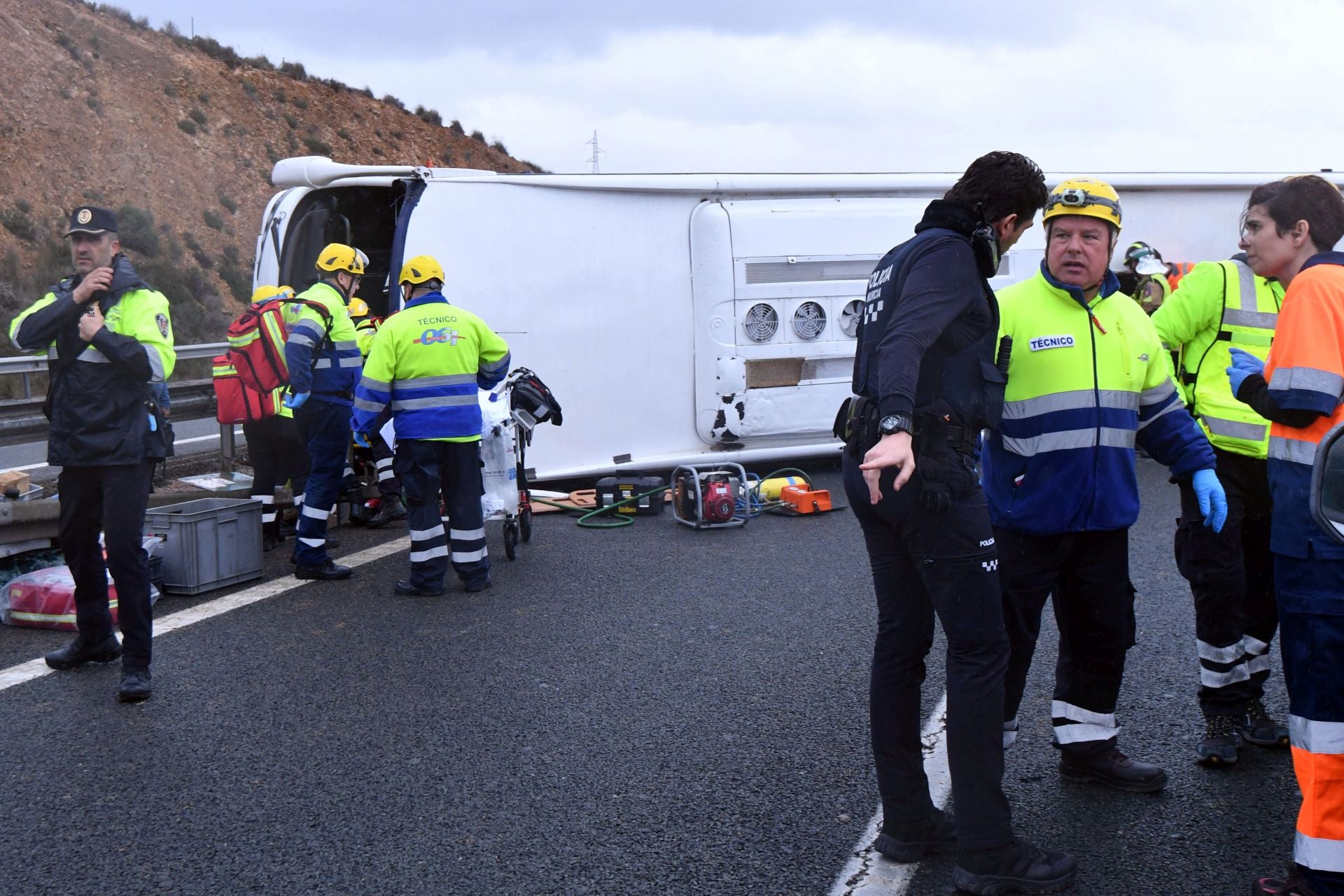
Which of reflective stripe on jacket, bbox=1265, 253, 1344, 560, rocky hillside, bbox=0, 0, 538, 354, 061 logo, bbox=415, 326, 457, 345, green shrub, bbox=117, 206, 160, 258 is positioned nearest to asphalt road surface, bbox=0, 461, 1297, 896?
reflective stripe on jacket, bbox=1265, 253, 1344, 560

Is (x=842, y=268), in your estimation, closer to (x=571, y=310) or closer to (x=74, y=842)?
(x=571, y=310)

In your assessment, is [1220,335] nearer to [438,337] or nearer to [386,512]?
[438,337]

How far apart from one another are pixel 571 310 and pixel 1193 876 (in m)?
7.37

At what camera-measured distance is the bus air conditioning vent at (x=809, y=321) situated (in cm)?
1081

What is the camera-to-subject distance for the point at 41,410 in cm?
1213

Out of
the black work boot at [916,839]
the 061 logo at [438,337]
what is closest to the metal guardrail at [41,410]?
the 061 logo at [438,337]

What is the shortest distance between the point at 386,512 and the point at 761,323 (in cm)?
352

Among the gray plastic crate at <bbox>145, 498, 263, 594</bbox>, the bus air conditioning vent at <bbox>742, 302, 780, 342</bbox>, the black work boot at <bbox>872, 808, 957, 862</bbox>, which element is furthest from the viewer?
the bus air conditioning vent at <bbox>742, 302, 780, 342</bbox>

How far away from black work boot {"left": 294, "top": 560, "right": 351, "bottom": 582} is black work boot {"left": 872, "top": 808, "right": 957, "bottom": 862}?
15.6ft

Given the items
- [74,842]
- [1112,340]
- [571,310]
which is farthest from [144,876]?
[571,310]

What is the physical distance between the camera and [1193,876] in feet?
11.5

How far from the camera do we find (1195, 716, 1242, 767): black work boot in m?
4.32

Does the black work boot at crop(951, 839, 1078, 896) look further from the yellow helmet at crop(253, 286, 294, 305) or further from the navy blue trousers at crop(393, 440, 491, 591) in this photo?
the yellow helmet at crop(253, 286, 294, 305)

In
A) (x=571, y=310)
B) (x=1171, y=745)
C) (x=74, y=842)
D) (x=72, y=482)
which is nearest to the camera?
(x=74, y=842)
